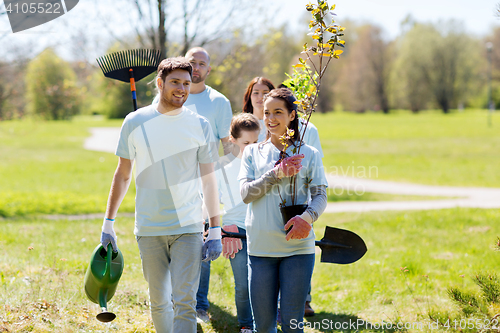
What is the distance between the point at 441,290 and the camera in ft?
15.2

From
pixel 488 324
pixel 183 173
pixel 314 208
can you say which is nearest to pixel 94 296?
pixel 183 173

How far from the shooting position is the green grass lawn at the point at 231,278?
3.78 metres

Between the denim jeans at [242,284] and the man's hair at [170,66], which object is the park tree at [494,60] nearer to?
the denim jeans at [242,284]

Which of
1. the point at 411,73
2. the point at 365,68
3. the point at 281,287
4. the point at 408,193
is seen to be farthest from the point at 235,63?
the point at 365,68

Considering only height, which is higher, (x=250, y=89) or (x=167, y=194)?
(x=250, y=89)

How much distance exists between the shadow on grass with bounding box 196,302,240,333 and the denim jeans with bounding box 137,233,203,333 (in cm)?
84

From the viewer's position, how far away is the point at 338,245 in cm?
328

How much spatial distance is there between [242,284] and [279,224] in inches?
37.8

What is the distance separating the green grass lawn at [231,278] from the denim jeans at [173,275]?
2.58 feet

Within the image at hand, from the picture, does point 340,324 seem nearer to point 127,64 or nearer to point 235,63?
point 127,64

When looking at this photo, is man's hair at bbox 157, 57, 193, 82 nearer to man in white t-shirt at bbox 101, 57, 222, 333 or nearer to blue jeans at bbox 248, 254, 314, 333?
man in white t-shirt at bbox 101, 57, 222, 333

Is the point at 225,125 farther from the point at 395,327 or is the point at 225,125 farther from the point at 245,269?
the point at 395,327

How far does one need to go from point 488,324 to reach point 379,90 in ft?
225

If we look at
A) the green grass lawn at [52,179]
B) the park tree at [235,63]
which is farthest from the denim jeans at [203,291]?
the green grass lawn at [52,179]
